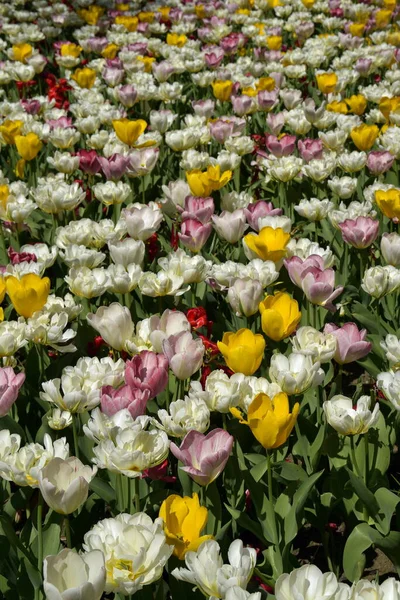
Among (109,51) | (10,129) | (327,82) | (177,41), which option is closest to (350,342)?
(10,129)

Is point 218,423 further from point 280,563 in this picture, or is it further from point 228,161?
point 228,161

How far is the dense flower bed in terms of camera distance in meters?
1.64

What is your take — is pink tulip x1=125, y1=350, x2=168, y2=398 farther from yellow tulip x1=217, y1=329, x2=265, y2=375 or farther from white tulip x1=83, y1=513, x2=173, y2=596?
white tulip x1=83, y1=513, x2=173, y2=596

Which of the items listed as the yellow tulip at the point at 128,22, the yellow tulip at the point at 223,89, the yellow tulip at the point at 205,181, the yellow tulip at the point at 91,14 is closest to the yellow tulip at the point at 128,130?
the yellow tulip at the point at 205,181

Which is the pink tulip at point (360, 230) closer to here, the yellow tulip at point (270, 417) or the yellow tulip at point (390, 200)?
the yellow tulip at point (390, 200)

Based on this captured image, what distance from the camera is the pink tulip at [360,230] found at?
2877 millimetres

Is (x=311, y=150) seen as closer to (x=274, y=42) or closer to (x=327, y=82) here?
(x=327, y=82)

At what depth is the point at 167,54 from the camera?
20.8ft

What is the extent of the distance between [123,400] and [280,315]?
60 cm

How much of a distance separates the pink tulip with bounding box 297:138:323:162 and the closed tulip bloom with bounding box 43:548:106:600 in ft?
8.79

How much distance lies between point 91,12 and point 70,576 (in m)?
7.17

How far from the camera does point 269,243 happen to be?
271 centimetres

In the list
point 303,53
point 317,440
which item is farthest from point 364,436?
point 303,53

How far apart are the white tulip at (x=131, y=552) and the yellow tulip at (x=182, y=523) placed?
0.09 metres
